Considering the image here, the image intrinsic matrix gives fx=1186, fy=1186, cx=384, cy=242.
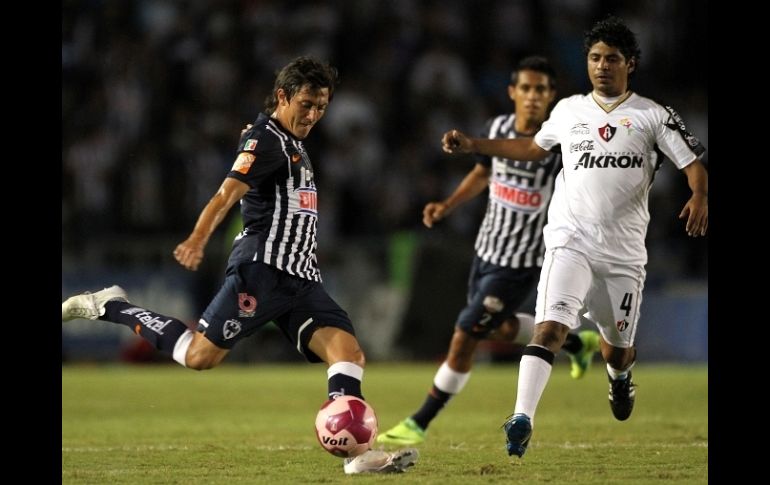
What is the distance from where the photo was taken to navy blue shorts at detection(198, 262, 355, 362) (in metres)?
6.66

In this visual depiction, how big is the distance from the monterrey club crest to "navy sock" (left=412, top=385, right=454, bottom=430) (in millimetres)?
2458

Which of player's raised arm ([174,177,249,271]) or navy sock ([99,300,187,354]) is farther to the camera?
navy sock ([99,300,187,354])

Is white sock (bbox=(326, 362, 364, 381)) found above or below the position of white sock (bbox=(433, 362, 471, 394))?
above

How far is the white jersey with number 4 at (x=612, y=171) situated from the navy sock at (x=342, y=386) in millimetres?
1442

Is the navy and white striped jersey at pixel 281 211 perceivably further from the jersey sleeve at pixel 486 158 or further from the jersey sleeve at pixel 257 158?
the jersey sleeve at pixel 486 158

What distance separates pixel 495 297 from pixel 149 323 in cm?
268

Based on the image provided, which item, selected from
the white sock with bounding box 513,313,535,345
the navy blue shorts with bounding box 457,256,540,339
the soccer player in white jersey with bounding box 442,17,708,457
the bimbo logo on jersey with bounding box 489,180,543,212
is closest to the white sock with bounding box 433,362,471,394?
the navy blue shorts with bounding box 457,256,540,339

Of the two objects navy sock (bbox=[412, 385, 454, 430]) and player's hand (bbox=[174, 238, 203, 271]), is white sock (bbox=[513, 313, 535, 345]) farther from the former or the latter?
player's hand (bbox=[174, 238, 203, 271])

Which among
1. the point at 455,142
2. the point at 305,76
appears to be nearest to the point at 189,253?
the point at 305,76

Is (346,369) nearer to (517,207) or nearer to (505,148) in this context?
(505,148)

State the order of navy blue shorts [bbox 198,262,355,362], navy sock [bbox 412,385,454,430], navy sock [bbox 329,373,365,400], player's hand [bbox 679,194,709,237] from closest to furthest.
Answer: player's hand [bbox 679,194,709,237], navy sock [bbox 329,373,365,400], navy blue shorts [bbox 198,262,355,362], navy sock [bbox 412,385,454,430]

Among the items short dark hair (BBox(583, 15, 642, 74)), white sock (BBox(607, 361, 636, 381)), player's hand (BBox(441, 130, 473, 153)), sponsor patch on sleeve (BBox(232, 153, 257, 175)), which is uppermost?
short dark hair (BBox(583, 15, 642, 74))
